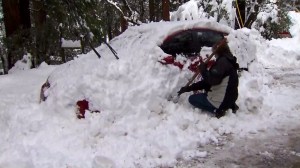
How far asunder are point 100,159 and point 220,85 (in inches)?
97.6

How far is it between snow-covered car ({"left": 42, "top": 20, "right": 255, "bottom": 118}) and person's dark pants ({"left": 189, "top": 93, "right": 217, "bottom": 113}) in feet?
1.19

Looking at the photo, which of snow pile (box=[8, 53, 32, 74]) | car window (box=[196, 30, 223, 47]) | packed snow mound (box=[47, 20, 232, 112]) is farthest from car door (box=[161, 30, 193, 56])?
snow pile (box=[8, 53, 32, 74])

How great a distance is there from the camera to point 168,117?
6426mm

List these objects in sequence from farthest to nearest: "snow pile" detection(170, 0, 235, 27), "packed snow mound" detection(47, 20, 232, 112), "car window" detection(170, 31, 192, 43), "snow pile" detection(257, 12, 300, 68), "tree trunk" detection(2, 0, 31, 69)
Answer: "snow pile" detection(170, 0, 235, 27)
"snow pile" detection(257, 12, 300, 68)
"tree trunk" detection(2, 0, 31, 69)
"car window" detection(170, 31, 192, 43)
"packed snow mound" detection(47, 20, 232, 112)

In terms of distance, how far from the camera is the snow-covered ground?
211 inches

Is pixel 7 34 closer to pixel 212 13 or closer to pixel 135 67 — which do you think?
pixel 135 67

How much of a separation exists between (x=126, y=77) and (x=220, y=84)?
1.52 meters

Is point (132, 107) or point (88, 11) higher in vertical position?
point (88, 11)

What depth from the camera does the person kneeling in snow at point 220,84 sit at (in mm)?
6508

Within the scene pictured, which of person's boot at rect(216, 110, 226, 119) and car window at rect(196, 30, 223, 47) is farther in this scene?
car window at rect(196, 30, 223, 47)

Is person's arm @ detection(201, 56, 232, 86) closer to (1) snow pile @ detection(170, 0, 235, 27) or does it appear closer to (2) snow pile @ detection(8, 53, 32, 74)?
(2) snow pile @ detection(8, 53, 32, 74)

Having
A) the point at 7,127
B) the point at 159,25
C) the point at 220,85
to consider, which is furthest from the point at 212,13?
the point at 7,127

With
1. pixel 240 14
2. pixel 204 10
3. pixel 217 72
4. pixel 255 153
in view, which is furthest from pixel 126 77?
pixel 240 14

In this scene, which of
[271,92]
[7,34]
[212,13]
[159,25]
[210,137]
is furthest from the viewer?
[212,13]
